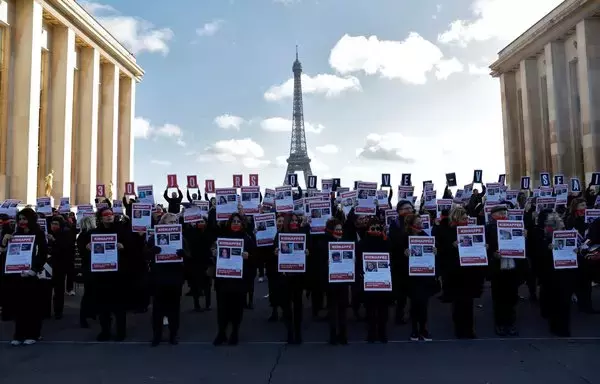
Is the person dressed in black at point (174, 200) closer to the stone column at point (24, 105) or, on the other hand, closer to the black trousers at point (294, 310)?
the black trousers at point (294, 310)

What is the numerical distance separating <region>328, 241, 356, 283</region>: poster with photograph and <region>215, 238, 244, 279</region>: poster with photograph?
1407 millimetres

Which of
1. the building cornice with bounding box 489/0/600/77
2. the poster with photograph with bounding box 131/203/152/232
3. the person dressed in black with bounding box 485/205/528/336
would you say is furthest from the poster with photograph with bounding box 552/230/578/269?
the building cornice with bounding box 489/0/600/77

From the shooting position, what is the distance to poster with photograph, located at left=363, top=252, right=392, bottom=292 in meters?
7.58

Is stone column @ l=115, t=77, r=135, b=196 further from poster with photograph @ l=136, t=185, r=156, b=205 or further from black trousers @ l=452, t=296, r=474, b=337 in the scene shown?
black trousers @ l=452, t=296, r=474, b=337

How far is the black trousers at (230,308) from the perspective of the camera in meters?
7.79

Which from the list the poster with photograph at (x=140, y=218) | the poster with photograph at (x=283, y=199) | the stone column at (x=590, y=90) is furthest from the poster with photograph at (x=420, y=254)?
the stone column at (x=590, y=90)

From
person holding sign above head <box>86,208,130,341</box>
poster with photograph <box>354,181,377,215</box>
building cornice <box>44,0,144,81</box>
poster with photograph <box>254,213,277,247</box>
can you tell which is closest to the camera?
person holding sign above head <box>86,208,130,341</box>

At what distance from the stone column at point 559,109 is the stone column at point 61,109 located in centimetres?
3184

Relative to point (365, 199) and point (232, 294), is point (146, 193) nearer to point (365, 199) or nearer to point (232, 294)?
point (365, 199)

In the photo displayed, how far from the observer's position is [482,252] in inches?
303

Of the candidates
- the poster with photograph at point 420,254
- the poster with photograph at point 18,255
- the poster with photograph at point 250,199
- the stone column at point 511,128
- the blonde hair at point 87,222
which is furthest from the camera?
the stone column at point 511,128

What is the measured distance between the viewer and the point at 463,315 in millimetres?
8000

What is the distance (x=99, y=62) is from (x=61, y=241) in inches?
1265

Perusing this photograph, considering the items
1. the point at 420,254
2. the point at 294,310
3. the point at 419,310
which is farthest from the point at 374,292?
the point at 294,310
